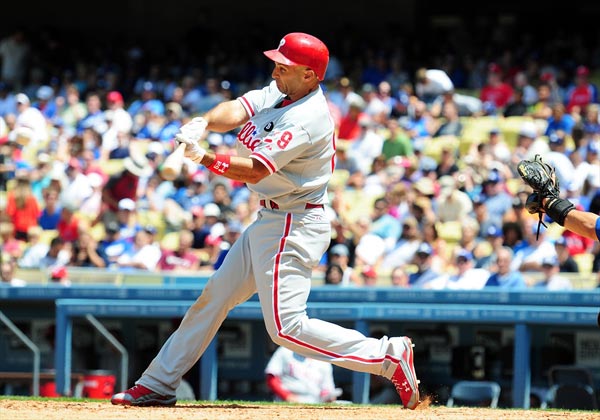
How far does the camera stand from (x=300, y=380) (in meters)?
8.70

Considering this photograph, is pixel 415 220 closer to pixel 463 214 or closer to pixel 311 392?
pixel 463 214

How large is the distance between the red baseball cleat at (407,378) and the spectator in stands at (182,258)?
5.87m

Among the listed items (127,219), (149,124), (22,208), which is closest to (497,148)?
(127,219)

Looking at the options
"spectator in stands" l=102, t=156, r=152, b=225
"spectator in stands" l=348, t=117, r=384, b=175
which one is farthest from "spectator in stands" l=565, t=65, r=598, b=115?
"spectator in stands" l=102, t=156, r=152, b=225

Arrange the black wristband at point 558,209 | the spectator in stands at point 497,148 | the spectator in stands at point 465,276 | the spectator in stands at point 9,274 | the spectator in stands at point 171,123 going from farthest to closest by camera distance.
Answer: the spectator in stands at point 171,123 → the spectator in stands at point 497,148 → the spectator in stands at point 9,274 → the spectator in stands at point 465,276 → the black wristband at point 558,209

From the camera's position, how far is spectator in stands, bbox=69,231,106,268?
11867 millimetres

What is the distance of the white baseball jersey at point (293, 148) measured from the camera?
5301 millimetres

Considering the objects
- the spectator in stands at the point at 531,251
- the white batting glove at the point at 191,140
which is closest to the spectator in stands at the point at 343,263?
the spectator in stands at the point at 531,251

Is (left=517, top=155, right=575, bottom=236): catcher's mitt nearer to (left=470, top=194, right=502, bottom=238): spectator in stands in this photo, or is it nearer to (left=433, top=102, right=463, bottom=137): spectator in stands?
(left=470, top=194, right=502, bottom=238): spectator in stands

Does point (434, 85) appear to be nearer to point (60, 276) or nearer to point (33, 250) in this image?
point (33, 250)

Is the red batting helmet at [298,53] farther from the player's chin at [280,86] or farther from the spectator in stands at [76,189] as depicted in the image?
the spectator in stands at [76,189]

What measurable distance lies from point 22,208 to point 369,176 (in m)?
3.82

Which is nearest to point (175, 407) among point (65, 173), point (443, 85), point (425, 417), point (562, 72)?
point (425, 417)

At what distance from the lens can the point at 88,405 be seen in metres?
5.75
